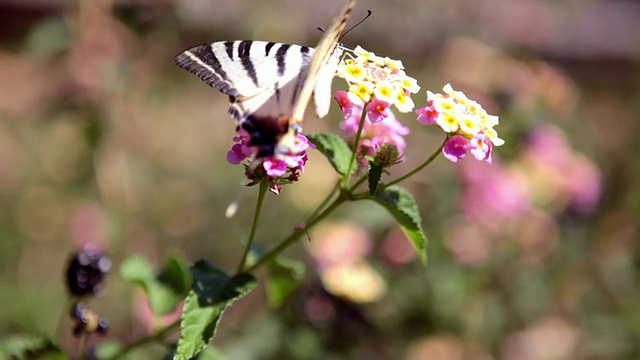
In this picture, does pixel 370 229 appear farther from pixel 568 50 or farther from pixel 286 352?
pixel 568 50

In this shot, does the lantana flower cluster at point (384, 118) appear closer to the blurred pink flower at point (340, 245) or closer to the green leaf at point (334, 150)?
the green leaf at point (334, 150)

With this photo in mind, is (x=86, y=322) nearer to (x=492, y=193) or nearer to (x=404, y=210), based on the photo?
(x=404, y=210)

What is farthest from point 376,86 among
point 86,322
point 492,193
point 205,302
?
point 492,193

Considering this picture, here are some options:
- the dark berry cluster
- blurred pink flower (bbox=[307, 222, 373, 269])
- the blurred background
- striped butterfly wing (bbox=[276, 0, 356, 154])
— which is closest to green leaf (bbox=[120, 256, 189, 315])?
the dark berry cluster

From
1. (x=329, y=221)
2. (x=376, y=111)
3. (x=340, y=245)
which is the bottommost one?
(x=329, y=221)

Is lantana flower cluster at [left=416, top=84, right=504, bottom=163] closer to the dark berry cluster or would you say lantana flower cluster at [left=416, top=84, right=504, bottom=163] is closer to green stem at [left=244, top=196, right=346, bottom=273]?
green stem at [left=244, top=196, right=346, bottom=273]

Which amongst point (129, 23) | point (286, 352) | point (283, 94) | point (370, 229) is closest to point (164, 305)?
point (283, 94)
